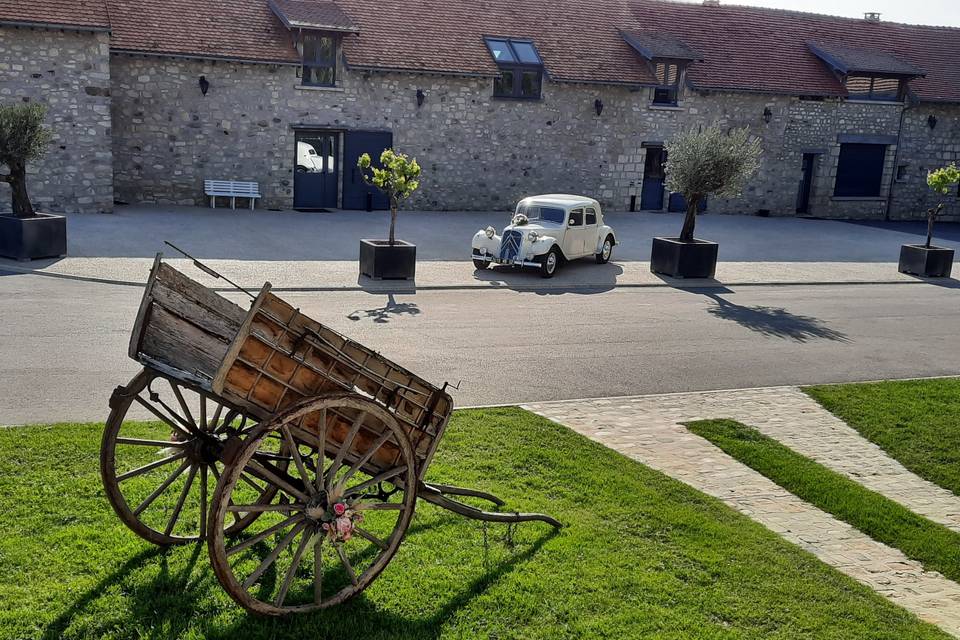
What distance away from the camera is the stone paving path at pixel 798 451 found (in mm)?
6992

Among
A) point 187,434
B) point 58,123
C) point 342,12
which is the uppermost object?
point 342,12

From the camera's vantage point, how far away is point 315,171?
28.0 metres

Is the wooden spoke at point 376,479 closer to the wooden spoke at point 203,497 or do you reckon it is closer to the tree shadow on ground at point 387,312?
the wooden spoke at point 203,497

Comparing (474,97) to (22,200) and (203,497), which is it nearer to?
(22,200)

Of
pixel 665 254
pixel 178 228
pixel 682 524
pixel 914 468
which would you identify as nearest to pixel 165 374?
pixel 682 524

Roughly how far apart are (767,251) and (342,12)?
A: 14380 millimetres

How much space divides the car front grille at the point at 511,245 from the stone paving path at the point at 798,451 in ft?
26.7

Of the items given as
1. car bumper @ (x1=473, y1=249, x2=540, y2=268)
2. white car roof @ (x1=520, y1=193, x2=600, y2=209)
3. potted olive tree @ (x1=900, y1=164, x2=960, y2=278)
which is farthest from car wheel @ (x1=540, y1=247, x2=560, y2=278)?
potted olive tree @ (x1=900, y1=164, x2=960, y2=278)

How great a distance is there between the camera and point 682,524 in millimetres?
7438

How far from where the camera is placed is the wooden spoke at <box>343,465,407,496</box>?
18.0 ft

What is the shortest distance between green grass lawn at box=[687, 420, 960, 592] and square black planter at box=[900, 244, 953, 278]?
14355mm

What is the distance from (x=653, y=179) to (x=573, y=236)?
42.9 ft

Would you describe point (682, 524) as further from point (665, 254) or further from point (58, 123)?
point (58, 123)

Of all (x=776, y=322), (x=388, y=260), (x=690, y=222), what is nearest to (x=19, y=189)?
(x=388, y=260)
